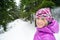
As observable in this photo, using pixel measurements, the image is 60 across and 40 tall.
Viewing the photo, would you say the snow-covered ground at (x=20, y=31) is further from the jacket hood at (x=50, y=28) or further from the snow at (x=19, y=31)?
the jacket hood at (x=50, y=28)

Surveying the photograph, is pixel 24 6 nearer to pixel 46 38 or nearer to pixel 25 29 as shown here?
pixel 25 29

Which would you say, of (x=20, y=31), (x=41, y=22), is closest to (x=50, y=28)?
(x=41, y=22)

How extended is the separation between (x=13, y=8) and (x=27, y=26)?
0.61 metres

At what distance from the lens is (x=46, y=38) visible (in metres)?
2.47

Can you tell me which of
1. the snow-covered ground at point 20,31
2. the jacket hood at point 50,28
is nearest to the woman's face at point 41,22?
the jacket hood at point 50,28

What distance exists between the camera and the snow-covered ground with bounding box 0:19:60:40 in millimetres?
3842

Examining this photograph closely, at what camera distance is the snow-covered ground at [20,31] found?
3842mm

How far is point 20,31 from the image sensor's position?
4.03 m

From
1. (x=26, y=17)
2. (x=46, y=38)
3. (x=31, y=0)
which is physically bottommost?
(x=46, y=38)

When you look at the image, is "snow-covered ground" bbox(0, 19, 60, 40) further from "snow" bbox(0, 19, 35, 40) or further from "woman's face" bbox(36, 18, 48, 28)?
"woman's face" bbox(36, 18, 48, 28)

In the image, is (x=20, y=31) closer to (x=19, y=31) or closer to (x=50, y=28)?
(x=19, y=31)

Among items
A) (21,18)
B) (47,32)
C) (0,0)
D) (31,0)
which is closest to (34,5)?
(31,0)

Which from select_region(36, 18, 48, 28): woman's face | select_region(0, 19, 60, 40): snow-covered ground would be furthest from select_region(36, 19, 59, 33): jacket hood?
select_region(0, 19, 60, 40): snow-covered ground

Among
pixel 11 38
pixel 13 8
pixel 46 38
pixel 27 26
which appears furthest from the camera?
pixel 27 26
